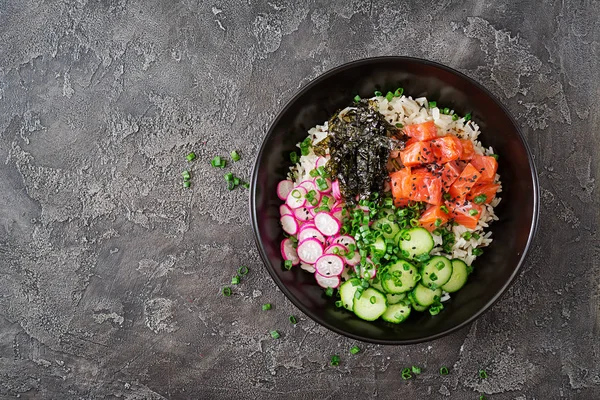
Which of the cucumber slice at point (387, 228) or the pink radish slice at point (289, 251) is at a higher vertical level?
the cucumber slice at point (387, 228)

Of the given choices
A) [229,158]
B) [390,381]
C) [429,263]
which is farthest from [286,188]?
[390,381]

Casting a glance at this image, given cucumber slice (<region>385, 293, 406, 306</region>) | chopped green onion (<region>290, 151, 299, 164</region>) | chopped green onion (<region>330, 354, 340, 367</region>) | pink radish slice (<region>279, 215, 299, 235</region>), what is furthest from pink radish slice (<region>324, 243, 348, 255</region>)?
chopped green onion (<region>330, 354, 340, 367</region>)

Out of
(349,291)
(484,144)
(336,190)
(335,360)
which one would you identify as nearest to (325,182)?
(336,190)

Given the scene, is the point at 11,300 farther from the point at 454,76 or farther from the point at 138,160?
the point at 454,76

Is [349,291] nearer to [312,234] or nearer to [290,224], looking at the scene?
[312,234]

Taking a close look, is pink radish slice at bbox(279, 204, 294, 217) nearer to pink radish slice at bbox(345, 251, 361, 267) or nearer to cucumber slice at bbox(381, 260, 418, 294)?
pink radish slice at bbox(345, 251, 361, 267)

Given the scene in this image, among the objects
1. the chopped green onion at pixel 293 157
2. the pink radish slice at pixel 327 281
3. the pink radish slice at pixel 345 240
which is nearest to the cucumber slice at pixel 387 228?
the pink radish slice at pixel 345 240

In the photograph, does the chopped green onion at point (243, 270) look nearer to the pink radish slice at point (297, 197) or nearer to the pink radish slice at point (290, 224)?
the pink radish slice at point (290, 224)

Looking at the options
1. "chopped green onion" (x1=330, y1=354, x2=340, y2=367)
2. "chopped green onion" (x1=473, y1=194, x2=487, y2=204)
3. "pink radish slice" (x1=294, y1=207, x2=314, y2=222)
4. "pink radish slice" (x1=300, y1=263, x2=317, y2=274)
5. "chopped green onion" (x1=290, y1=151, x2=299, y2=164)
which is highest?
"chopped green onion" (x1=290, y1=151, x2=299, y2=164)
